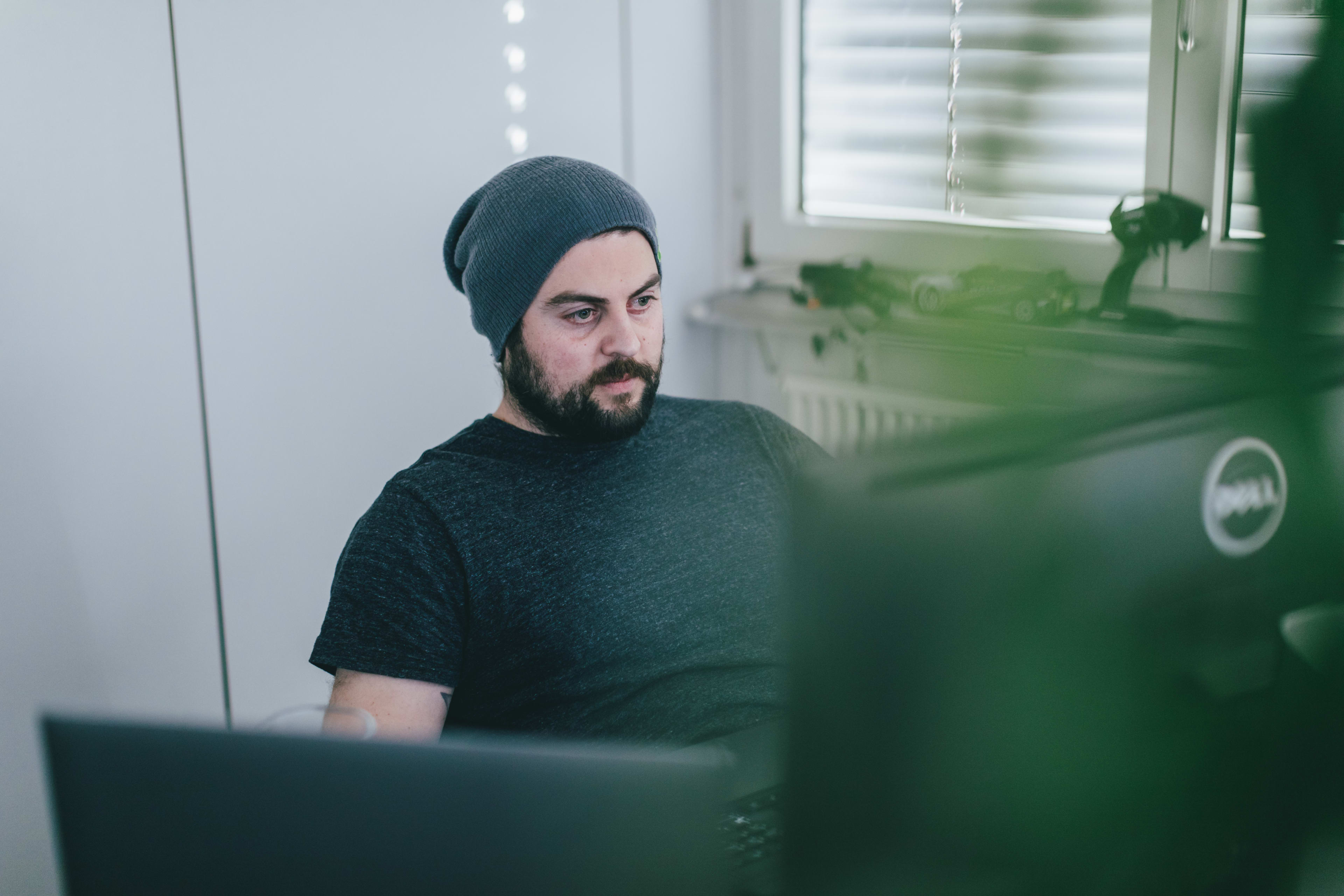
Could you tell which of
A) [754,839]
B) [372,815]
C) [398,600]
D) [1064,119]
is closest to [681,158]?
[398,600]

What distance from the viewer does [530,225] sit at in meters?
1.43

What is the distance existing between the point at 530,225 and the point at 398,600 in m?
0.47

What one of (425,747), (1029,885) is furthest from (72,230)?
(1029,885)

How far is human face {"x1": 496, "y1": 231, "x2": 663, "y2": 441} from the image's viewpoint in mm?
1445

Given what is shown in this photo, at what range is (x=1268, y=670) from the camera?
0.47 meters

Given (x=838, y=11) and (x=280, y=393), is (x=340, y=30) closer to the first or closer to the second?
(x=280, y=393)

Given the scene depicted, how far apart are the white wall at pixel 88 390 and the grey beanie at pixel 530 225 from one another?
A: 2.15 feet

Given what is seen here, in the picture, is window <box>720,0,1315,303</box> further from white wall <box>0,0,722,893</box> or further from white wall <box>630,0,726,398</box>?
white wall <box>630,0,726,398</box>

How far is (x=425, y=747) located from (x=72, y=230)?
5.03ft

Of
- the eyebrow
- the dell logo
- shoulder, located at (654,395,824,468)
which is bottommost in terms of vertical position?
shoulder, located at (654,395,824,468)

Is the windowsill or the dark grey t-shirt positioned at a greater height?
the windowsill

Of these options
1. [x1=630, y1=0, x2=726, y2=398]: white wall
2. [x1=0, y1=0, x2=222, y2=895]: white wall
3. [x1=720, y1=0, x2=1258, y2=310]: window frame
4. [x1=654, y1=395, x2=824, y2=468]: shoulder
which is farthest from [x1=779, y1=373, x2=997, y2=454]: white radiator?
[x1=720, y1=0, x2=1258, y2=310]: window frame

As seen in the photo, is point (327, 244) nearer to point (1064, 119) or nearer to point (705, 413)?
point (705, 413)

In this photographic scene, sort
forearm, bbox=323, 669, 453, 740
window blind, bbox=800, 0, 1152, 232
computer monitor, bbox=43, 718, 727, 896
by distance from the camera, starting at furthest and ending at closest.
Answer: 1. forearm, bbox=323, 669, 453, 740
2. computer monitor, bbox=43, 718, 727, 896
3. window blind, bbox=800, 0, 1152, 232
